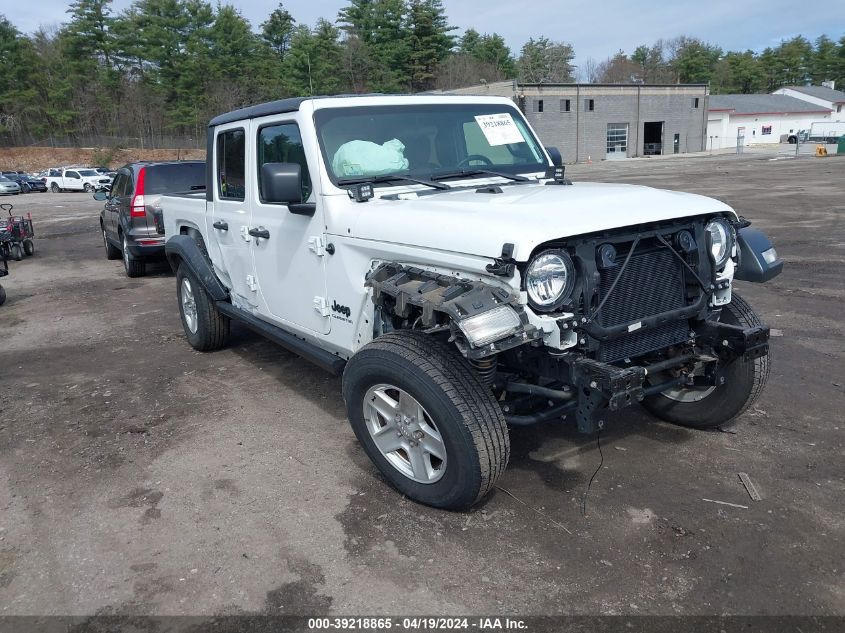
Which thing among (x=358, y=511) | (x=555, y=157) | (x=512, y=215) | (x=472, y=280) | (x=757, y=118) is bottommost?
(x=358, y=511)

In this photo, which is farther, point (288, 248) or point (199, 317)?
point (199, 317)

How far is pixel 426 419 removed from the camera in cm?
347

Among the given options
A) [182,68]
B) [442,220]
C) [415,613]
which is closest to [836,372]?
[442,220]

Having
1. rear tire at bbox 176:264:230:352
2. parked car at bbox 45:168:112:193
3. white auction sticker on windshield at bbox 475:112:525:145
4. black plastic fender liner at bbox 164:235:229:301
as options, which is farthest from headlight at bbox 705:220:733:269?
parked car at bbox 45:168:112:193

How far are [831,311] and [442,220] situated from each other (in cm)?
584

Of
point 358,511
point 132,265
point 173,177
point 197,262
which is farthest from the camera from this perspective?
point 132,265

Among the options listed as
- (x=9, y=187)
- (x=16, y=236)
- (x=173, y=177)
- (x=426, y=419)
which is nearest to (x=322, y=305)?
(x=426, y=419)

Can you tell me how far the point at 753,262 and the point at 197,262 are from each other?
4.59 meters

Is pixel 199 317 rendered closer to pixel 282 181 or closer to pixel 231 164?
pixel 231 164

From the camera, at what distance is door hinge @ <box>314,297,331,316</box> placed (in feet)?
14.2

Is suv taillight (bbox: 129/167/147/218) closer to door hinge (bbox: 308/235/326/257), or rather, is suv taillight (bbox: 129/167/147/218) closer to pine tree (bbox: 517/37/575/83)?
door hinge (bbox: 308/235/326/257)

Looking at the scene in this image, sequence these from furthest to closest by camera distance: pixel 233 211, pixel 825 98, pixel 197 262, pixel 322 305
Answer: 1. pixel 825 98
2. pixel 197 262
3. pixel 233 211
4. pixel 322 305

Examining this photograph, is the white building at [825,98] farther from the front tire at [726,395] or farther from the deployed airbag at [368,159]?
the deployed airbag at [368,159]

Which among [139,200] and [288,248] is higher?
[139,200]
